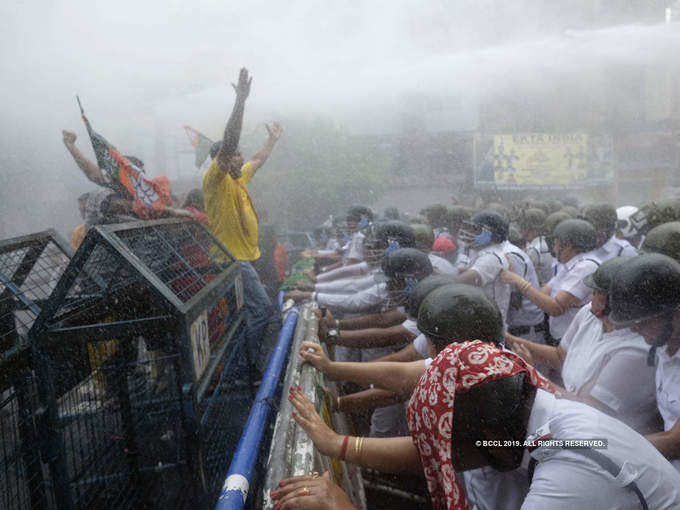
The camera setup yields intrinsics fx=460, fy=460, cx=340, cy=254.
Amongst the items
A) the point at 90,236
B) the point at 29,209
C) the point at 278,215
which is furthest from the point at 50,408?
the point at 278,215

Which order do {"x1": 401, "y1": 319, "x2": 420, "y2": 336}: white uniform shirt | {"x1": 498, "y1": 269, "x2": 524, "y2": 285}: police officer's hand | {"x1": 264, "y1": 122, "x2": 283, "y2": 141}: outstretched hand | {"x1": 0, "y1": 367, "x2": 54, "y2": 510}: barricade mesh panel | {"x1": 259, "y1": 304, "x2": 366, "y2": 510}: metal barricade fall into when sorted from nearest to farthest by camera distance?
{"x1": 259, "y1": 304, "x2": 366, "y2": 510}: metal barricade < {"x1": 0, "y1": 367, "x2": 54, "y2": 510}: barricade mesh panel < {"x1": 401, "y1": 319, "x2": 420, "y2": 336}: white uniform shirt < {"x1": 498, "y1": 269, "x2": 524, "y2": 285}: police officer's hand < {"x1": 264, "y1": 122, "x2": 283, "y2": 141}: outstretched hand

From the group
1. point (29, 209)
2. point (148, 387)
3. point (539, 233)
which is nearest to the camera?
point (148, 387)

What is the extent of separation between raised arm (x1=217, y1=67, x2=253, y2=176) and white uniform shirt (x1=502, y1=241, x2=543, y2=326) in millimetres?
2739

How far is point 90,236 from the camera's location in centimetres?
203

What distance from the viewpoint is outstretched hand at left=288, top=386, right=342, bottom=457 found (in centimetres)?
172

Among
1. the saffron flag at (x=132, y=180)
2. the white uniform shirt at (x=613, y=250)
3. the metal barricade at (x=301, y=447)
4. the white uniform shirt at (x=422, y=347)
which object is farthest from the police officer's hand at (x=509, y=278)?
the saffron flag at (x=132, y=180)

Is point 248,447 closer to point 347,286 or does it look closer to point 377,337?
point 377,337

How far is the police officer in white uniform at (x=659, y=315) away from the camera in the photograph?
2.01m

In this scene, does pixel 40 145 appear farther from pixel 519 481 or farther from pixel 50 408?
pixel 519 481

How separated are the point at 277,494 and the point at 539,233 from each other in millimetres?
6200

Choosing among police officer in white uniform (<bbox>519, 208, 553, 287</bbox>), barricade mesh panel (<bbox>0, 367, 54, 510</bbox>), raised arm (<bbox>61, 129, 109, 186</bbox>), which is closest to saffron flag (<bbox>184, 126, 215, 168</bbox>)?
raised arm (<bbox>61, 129, 109, 186</bbox>)

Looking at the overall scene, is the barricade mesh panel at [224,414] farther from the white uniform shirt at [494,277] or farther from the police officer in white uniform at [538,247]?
the police officer in white uniform at [538,247]

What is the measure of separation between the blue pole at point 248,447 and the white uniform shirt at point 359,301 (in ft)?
4.24

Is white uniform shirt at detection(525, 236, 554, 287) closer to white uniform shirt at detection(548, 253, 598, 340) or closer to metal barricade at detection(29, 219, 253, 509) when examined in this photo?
white uniform shirt at detection(548, 253, 598, 340)
